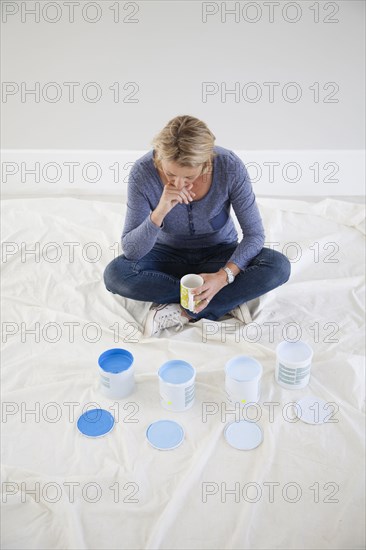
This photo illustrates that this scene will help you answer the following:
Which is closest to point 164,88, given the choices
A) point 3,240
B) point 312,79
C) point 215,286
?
point 312,79

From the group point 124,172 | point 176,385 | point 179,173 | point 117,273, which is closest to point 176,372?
point 176,385

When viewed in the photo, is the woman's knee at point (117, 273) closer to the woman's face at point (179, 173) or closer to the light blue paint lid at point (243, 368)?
the woman's face at point (179, 173)

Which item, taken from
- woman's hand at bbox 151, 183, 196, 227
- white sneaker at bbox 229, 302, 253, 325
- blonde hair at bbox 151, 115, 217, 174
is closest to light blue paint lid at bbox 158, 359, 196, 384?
white sneaker at bbox 229, 302, 253, 325

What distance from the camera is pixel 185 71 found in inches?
97.0

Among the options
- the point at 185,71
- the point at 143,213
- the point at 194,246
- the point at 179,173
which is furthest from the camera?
the point at 185,71

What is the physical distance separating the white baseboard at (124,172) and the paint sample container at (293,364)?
4.26 ft

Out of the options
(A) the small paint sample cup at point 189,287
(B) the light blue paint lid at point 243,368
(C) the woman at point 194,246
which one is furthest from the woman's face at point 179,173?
(B) the light blue paint lid at point 243,368

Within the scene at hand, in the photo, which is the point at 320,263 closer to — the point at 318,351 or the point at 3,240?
the point at 318,351

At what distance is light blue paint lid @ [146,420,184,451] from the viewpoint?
144cm

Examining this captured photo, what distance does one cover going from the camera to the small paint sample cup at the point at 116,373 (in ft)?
5.05

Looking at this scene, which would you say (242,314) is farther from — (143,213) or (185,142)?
(185,142)

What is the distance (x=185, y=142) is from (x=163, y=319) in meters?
0.58

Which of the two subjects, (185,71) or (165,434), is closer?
(165,434)

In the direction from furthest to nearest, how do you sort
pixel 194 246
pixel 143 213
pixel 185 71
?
pixel 185 71
pixel 194 246
pixel 143 213
